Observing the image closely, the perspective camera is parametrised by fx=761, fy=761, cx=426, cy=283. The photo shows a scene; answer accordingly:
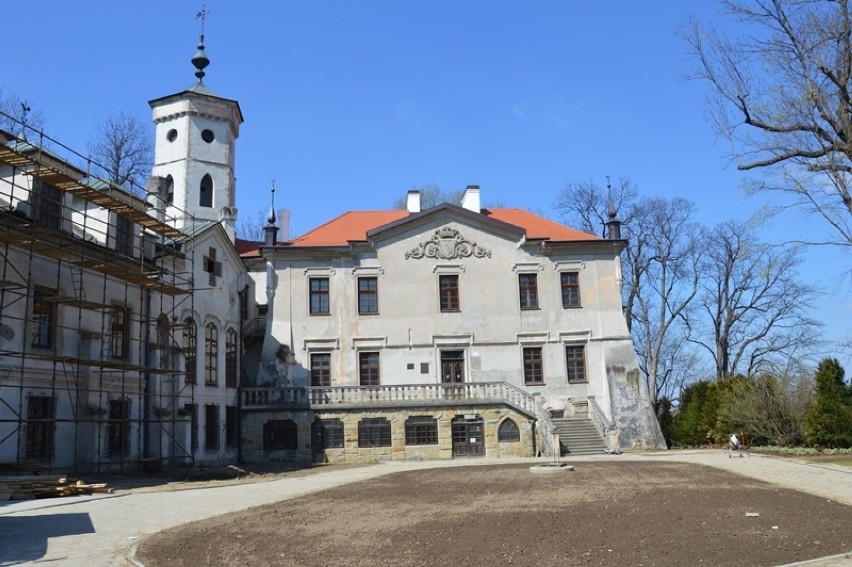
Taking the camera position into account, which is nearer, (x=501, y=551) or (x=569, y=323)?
(x=501, y=551)

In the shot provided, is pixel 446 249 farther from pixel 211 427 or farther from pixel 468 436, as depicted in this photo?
pixel 211 427

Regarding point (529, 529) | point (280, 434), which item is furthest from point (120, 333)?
point (529, 529)

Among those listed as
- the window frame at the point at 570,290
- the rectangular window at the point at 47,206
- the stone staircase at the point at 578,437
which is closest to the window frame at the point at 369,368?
the stone staircase at the point at 578,437

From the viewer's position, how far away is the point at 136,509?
14.9m

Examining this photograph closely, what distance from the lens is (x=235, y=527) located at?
12.0m

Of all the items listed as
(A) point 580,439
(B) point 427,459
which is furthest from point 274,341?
(A) point 580,439

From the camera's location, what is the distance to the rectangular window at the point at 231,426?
30.1 meters

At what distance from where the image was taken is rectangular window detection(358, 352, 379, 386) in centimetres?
3294

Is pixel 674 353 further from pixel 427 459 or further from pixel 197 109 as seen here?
pixel 197 109

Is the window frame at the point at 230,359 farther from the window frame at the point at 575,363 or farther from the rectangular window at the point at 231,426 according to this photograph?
the window frame at the point at 575,363

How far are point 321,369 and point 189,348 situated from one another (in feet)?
22.1

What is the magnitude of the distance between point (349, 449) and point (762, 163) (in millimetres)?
19732

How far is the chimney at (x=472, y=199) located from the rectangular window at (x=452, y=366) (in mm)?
7170

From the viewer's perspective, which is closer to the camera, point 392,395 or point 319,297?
point 392,395
